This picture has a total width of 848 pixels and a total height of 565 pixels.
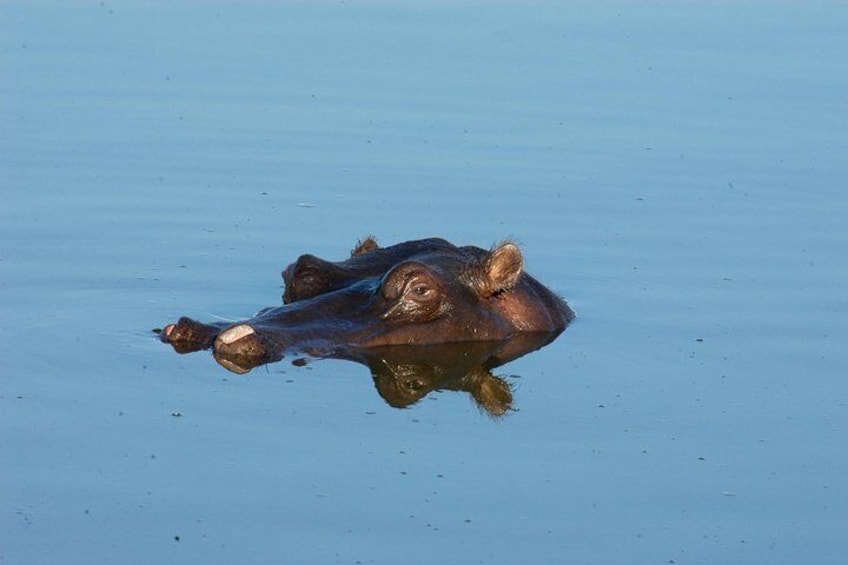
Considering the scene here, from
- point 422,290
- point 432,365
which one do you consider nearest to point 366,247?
point 422,290

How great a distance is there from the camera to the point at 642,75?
20.3 meters

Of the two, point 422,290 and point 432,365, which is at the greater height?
→ point 422,290

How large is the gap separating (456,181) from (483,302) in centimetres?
387

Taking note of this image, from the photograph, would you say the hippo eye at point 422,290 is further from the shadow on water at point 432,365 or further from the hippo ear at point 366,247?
the hippo ear at point 366,247

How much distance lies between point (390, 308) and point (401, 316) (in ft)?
0.29

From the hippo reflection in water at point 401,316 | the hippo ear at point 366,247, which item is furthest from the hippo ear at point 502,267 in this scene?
the hippo ear at point 366,247

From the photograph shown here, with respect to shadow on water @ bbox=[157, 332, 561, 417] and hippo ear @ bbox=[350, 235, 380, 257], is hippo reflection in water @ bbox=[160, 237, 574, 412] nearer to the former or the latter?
shadow on water @ bbox=[157, 332, 561, 417]

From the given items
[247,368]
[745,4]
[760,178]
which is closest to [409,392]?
[247,368]

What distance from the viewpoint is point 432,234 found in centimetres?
1510

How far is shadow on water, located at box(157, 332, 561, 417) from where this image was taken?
11.7 meters

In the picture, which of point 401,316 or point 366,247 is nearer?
point 401,316

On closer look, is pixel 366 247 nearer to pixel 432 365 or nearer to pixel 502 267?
pixel 502 267

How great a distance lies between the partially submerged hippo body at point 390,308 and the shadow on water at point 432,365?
2 cm

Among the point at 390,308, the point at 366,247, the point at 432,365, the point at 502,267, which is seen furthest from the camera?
the point at 366,247
